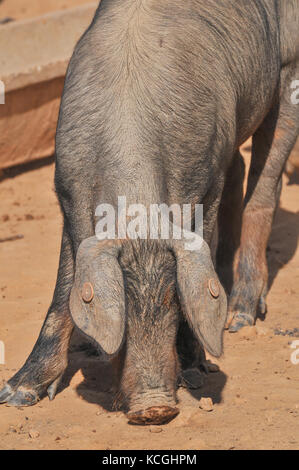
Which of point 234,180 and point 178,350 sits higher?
point 234,180

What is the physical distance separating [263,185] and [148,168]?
2459 mm

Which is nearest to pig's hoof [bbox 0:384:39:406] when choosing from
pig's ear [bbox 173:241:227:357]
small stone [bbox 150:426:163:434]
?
small stone [bbox 150:426:163:434]

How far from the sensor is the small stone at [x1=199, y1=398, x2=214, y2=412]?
549 cm

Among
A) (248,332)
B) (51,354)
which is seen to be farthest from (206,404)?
(248,332)

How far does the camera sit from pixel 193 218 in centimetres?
549

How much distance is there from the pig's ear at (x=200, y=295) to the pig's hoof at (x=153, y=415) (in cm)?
39

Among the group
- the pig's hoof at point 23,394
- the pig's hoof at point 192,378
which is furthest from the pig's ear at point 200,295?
the pig's hoof at point 23,394

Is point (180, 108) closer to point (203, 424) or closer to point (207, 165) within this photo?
point (207, 165)

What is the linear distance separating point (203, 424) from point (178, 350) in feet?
2.14

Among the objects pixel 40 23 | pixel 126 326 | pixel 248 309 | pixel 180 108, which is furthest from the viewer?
pixel 40 23

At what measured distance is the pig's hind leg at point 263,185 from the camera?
7.28m

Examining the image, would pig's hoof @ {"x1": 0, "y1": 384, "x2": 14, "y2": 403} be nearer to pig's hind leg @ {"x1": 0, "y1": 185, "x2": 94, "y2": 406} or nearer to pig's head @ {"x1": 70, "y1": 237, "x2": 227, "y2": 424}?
pig's hind leg @ {"x1": 0, "y1": 185, "x2": 94, "y2": 406}

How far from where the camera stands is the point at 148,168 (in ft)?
16.5
